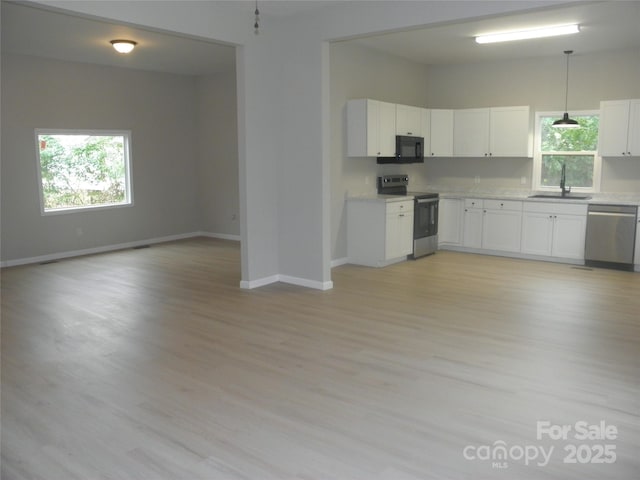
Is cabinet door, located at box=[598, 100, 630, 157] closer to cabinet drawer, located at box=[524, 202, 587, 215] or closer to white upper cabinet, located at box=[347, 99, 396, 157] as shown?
cabinet drawer, located at box=[524, 202, 587, 215]

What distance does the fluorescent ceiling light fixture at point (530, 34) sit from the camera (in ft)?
20.1

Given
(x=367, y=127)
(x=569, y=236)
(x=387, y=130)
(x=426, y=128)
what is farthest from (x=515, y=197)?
(x=367, y=127)

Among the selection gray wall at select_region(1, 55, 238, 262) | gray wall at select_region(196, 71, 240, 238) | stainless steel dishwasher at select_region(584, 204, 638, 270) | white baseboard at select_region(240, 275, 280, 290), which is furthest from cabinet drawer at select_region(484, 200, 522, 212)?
gray wall at select_region(1, 55, 238, 262)

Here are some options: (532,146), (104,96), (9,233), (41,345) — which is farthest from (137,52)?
(532,146)

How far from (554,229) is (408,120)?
2.44 metres

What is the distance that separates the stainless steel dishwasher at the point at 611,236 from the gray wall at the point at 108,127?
18.1ft

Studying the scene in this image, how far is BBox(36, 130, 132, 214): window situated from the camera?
7918mm

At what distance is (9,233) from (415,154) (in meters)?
5.62

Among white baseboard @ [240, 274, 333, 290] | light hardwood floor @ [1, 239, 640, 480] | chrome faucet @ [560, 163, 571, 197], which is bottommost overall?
light hardwood floor @ [1, 239, 640, 480]

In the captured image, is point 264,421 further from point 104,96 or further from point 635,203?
point 104,96

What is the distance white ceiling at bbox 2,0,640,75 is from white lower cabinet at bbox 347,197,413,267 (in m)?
2.04

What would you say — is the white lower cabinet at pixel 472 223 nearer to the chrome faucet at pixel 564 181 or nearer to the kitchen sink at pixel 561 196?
the kitchen sink at pixel 561 196

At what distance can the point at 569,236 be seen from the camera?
723 centimetres

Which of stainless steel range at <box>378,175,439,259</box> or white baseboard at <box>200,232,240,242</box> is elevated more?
stainless steel range at <box>378,175,439,259</box>
